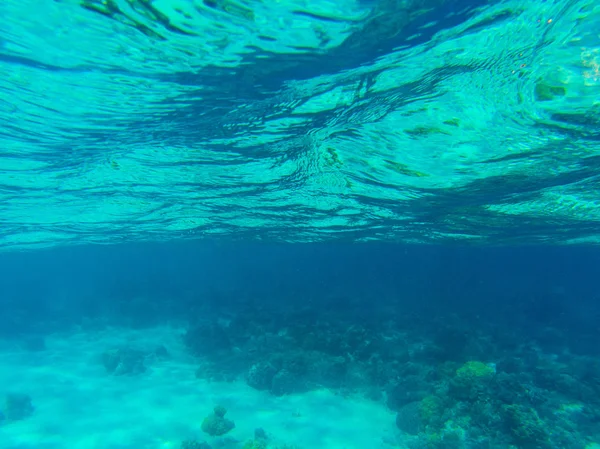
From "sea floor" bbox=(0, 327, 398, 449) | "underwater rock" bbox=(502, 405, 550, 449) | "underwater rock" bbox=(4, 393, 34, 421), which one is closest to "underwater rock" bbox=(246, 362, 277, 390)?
"sea floor" bbox=(0, 327, 398, 449)

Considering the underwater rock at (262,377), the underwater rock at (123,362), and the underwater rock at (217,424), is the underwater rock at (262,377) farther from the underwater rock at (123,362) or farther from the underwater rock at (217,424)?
the underwater rock at (123,362)

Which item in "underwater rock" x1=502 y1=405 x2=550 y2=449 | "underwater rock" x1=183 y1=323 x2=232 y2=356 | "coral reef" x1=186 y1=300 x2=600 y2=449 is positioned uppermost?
"underwater rock" x1=502 y1=405 x2=550 y2=449

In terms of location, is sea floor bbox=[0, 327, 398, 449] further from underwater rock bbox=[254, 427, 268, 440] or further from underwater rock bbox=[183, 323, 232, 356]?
underwater rock bbox=[183, 323, 232, 356]

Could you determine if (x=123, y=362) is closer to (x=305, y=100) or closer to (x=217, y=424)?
(x=217, y=424)

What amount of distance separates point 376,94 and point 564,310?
119 ft

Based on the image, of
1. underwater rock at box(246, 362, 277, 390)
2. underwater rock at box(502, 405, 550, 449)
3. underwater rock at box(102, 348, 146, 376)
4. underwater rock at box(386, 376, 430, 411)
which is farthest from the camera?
underwater rock at box(102, 348, 146, 376)

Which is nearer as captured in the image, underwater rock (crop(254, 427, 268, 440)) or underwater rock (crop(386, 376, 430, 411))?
underwater rock (crop(254, 427, 268, 440))

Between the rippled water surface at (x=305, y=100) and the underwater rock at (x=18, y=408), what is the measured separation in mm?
8881

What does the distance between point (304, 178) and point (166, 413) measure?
1107cm

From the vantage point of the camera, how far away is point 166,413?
14250 millimetres

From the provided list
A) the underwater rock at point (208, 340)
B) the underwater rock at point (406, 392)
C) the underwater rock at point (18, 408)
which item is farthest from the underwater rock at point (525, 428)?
the underwater rock at point (18, 408)

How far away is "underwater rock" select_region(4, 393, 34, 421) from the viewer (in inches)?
582

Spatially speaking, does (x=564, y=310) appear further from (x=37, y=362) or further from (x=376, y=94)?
(x=37, y=362)

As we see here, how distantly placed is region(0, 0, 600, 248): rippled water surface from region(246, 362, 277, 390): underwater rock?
7.96 m
